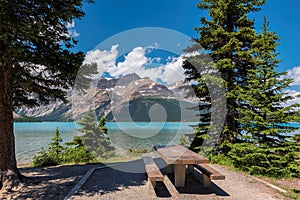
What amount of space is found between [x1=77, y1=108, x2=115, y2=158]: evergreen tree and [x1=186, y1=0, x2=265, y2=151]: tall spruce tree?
6880 mm

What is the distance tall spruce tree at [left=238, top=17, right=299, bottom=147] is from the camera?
6453mm

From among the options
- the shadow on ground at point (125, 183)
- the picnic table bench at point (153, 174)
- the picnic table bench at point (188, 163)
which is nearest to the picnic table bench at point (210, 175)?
the picnic table bench at point (188, 163)

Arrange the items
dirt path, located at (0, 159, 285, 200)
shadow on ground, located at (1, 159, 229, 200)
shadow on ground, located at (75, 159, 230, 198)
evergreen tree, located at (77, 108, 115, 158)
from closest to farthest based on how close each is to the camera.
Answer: dirt path, located at (0, 159, 285, 200) < shadow on ground, located at (1, 159, 229, 200) < shadow on ground, located at (75, 159, 230, 198) < evergreen tree, located at (77, 108, 115, 158)

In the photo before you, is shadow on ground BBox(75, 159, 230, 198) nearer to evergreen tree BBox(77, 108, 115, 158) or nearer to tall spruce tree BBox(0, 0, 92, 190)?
tall spruce tree BBox(0, 0, 92, 190)

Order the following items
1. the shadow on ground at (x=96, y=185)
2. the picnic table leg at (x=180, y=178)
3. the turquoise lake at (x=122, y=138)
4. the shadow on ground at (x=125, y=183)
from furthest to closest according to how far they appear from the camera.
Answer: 1. the turquoise lake at (x=122, y=138)
2. the picnic table leg at (x=180, y=178)
3. the shadow on ground at (x=125, y=183)
4. the shadow on ground at (x=96, y=185)

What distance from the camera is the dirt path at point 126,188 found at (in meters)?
4.47

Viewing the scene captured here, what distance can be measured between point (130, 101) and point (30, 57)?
2150 cm

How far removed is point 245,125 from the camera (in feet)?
24.2

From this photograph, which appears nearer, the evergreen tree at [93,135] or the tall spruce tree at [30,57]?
the tall spruce tree at [30,57]

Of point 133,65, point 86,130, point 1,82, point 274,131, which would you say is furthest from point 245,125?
point 133,65

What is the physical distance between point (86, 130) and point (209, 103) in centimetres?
752

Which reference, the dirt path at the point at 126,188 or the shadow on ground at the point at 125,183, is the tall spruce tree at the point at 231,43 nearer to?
the dirt path at the point at 126,188

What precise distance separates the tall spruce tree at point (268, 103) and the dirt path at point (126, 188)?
165cm

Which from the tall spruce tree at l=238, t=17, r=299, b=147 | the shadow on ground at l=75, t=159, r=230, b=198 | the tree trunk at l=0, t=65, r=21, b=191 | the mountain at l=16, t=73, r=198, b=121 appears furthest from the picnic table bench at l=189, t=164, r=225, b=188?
the tree trunk at l=0, t=65, r=21, b=191
